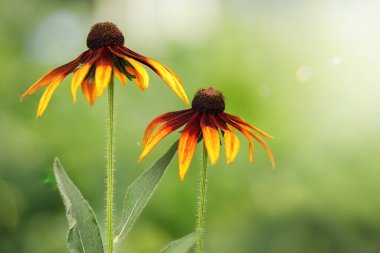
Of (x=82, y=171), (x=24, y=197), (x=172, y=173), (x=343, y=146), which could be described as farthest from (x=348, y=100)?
(x=24, y=197)

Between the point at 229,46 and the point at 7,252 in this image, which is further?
the point at 229,46

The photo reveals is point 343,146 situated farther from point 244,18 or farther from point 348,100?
point 244,18

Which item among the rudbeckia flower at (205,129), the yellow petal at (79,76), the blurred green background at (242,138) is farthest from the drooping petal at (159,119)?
the blurred green background at (242,138)

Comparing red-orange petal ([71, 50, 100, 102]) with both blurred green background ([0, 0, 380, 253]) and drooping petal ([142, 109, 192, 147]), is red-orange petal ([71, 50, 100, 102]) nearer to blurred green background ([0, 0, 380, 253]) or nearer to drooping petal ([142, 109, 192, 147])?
drooping petal ([142, 109, 192, 147])

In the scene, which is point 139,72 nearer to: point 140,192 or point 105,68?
point 105,68

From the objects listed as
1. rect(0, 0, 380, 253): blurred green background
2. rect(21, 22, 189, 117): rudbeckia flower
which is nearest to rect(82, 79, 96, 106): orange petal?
rect(21, 22, 189, 117): rudbeckia flower

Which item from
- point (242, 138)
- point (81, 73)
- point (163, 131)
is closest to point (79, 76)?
point (81, 73)
